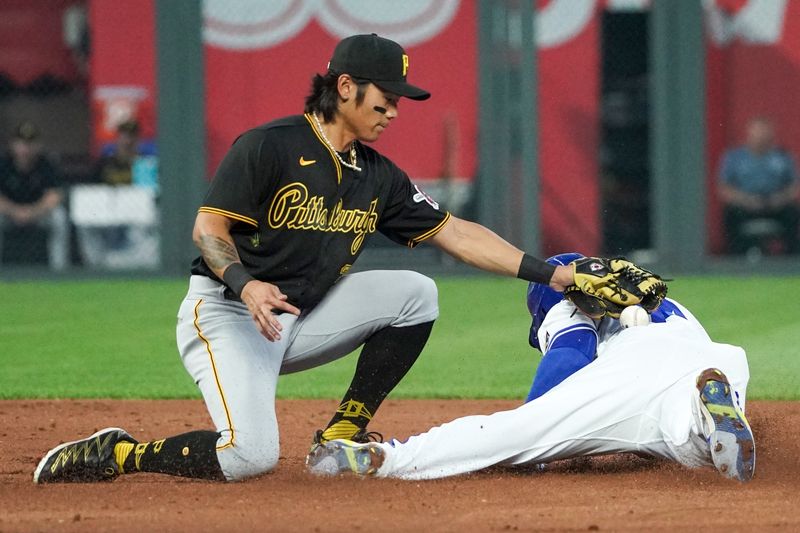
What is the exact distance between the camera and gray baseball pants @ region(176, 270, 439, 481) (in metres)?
4.12

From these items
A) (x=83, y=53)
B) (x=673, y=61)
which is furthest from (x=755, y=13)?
(x=83, y=53)

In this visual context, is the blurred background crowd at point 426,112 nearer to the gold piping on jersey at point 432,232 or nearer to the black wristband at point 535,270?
the gold piping on jersey at point 432,232

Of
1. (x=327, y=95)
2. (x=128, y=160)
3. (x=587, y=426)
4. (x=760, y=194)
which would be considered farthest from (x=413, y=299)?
(x=760, y=194)

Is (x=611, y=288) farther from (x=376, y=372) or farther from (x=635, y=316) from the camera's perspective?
(x=376, y=372)

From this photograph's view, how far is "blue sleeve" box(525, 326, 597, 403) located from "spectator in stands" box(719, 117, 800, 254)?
8.03 metres

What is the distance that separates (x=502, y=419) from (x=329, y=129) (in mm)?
1200

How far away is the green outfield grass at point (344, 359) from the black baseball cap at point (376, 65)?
89.8 inches

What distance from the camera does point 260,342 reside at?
441cm

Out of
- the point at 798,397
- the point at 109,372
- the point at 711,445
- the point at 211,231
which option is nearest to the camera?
the point at 711,445

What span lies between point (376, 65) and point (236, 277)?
2.93 feet

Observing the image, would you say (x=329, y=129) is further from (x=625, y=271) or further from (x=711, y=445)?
(x=711, y=445)

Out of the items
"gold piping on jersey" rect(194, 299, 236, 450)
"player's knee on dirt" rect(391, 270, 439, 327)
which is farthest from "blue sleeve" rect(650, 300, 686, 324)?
"gold piping on jersey" rect(194, 299, 236, 450)

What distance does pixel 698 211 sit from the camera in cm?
1205


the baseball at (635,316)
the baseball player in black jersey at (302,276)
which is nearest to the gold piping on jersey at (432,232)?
the baseball player in black jersey at (302,276)
